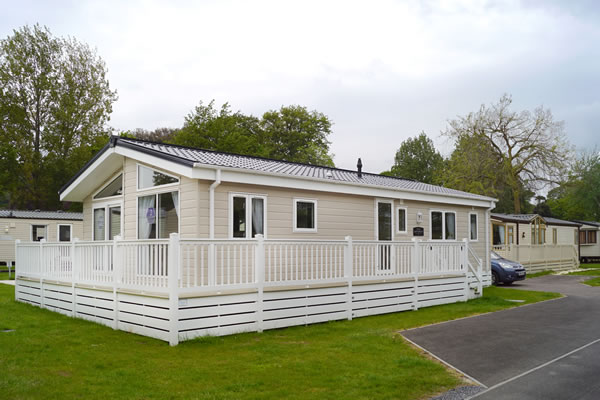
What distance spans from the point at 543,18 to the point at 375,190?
7211 millimetres

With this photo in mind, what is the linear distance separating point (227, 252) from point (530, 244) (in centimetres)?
1918

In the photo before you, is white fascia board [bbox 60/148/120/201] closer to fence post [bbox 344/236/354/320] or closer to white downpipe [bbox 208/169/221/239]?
white downpipe [bbox 208/169/221/239]

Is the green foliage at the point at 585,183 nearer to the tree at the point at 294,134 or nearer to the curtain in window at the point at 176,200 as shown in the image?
the tree at the point at 294,134

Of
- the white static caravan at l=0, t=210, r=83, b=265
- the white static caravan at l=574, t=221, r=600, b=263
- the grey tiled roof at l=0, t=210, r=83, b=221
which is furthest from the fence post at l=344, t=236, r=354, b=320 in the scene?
the white static caravan at l=574, t=221, r=600, b=263

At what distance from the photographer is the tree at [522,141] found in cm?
3275

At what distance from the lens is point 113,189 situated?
12352mm

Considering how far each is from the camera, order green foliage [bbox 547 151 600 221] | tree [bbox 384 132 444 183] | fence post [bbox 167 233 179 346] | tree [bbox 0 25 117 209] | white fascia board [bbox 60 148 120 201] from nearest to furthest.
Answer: fence post [bbox 167 233 179 346] → white fascia board [bbox 60 148 120 201] → green foliage [bbox 547 151 600 221] → tree [bbox 0 25 117 209] → tree [bbox 384 132 444 183]

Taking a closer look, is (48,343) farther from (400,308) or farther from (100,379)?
(400,308)

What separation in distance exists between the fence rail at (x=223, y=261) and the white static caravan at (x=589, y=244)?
27.2 metres

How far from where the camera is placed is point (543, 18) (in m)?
14.2

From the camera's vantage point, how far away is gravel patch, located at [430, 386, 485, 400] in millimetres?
5176

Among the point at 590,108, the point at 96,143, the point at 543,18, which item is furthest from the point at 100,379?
the point at 96,143

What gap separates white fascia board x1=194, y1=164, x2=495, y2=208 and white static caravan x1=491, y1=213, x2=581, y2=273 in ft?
27.1

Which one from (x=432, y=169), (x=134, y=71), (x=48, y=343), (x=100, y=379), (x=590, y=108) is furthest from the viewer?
(x=432, y=169)
